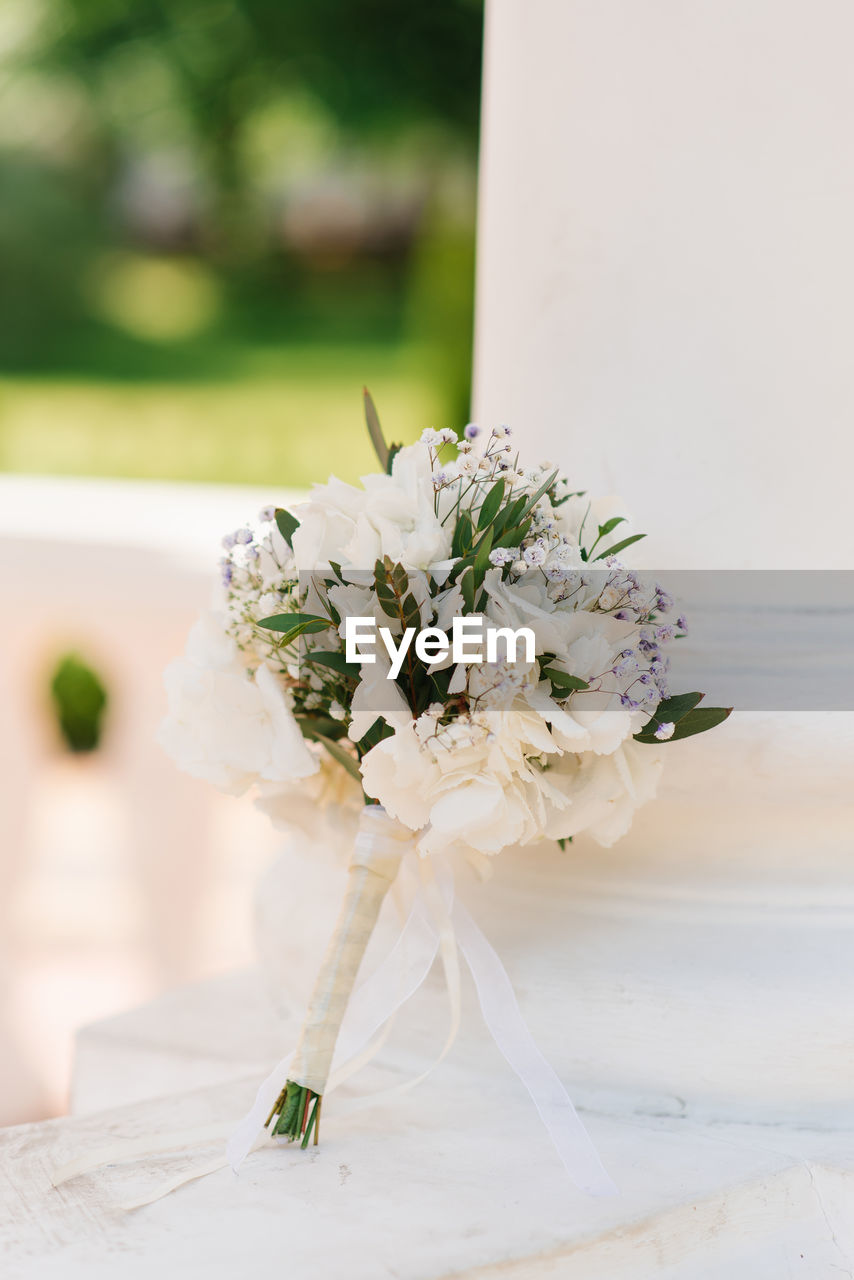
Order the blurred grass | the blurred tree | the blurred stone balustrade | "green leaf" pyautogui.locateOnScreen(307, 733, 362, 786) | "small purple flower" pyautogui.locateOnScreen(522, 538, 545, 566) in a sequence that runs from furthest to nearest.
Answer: the blurred tree → the blurred grass → the blurred stone balustrade → "green leaf" pyautogui.locateOnScreen(307, 733, 362, 786) → "small purple flower" pyautogui.locateOnScreen(522, 538, 545, 566)

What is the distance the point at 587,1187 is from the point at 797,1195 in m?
0.24

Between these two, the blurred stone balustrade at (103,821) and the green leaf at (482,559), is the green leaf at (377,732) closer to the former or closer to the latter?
the green leaf at (482,559)

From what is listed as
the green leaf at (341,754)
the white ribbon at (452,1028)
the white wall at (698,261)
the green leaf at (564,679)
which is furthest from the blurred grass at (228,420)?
the green leaf at (564,679)

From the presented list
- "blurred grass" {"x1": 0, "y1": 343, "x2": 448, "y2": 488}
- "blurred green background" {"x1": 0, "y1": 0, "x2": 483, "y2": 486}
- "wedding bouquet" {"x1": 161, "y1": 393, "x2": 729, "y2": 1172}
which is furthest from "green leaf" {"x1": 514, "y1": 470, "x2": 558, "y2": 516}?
"blurred green background" {"x1": 0, "y1": 0, "x2": 483, "y2": 486}

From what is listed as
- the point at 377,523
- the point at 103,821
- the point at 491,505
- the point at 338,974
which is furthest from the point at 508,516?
the point at 103,821

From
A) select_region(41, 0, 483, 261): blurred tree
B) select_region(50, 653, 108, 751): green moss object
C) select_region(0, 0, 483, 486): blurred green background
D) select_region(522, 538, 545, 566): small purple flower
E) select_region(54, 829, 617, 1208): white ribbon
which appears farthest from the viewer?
select_region(41, 0, 483, 261): blurred tree

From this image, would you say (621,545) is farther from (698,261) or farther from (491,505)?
(698,261)

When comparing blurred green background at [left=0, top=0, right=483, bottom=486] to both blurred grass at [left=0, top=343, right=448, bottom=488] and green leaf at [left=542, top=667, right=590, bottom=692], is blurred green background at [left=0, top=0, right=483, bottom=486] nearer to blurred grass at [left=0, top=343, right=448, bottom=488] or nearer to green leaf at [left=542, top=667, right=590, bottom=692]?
blurred grass at [left=0, top=343, right=448, bottom=488]

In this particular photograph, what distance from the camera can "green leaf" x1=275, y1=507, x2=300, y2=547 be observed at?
1.27m

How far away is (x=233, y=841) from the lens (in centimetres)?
308

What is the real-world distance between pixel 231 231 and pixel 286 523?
11.0m

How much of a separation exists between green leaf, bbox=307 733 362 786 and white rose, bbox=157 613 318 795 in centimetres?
9

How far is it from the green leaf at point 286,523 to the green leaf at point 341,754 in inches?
9.2

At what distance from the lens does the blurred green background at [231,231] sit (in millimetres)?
8289
